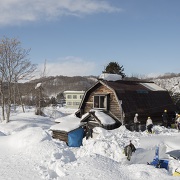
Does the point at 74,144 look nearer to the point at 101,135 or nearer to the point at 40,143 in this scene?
the point at 101,135

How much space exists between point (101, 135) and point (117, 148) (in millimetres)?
3107

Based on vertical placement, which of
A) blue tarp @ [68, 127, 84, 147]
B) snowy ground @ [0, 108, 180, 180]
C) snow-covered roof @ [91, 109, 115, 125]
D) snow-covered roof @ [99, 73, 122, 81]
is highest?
snow-covered roof @ [99, 73, 122, 81]

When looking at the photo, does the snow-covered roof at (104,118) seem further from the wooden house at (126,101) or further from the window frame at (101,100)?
the window frame at (101,100)

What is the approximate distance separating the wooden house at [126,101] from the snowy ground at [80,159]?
137 inches

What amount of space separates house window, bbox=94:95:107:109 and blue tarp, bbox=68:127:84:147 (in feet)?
10.3

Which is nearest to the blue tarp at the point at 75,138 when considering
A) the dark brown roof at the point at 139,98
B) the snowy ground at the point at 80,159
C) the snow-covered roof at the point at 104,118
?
the snow-covered roof at the point at 104,118

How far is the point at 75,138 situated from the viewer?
840 inches

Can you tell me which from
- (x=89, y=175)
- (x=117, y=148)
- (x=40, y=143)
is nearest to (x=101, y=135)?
(x=117, y=148)

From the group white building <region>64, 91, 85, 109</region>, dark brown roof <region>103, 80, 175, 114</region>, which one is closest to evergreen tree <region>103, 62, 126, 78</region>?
dark brown roof <region>103, 80, 175, 114</region>

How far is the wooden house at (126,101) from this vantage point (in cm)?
2172

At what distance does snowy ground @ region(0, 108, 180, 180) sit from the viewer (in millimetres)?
9266

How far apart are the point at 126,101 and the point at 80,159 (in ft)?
39.8

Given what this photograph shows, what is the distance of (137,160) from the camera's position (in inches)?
565

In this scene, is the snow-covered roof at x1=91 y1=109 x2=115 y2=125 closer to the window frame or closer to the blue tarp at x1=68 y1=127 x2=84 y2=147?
the window frame
